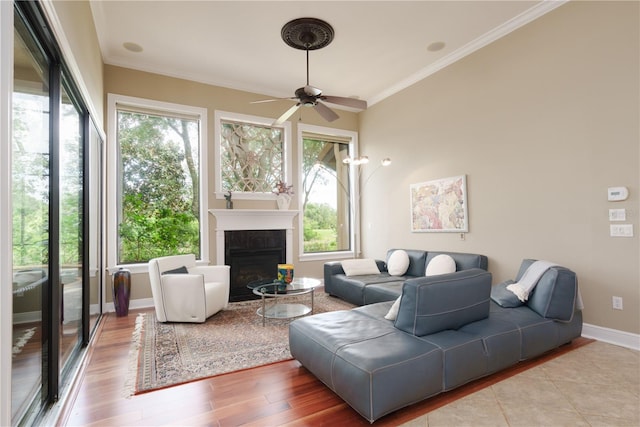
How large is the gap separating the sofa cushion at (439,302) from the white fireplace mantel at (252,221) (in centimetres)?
347

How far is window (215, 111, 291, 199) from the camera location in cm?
532

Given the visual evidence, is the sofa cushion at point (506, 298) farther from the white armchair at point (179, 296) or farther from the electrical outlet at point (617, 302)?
the white armchair at point (179, 296)

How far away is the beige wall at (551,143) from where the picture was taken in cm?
299

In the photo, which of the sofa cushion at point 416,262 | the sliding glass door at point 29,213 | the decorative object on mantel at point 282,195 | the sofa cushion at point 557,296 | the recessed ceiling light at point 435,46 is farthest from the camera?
the decorative object on mantel at point 282,195

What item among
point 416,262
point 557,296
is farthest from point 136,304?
point 557,296

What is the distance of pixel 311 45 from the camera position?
4.16 meters

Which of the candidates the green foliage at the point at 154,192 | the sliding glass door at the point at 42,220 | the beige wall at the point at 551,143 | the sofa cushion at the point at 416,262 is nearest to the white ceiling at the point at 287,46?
the beige wall at the point at 551,143

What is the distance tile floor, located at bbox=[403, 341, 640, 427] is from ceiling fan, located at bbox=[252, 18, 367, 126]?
2.90 m

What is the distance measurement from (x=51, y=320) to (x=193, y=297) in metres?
1.73

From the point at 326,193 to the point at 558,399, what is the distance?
4.77 metres

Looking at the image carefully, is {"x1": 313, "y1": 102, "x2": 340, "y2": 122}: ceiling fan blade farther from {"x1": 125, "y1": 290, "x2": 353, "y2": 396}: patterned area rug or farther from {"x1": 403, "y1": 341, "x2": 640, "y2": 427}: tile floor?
{"x1": 403, "y1": 341, "x2": 640, "y2": 427}: tile floor

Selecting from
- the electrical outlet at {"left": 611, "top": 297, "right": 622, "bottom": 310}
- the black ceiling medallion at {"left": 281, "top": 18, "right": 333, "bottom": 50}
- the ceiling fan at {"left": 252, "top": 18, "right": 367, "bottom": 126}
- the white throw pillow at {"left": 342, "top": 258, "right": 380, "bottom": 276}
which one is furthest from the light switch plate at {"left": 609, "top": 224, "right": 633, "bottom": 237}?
the black ceiling medallion at {"left": 281, "top": 18, "right": 333, "bottom": 50}

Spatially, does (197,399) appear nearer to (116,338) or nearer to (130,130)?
(116,338)

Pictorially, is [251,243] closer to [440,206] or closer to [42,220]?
[440,206]
